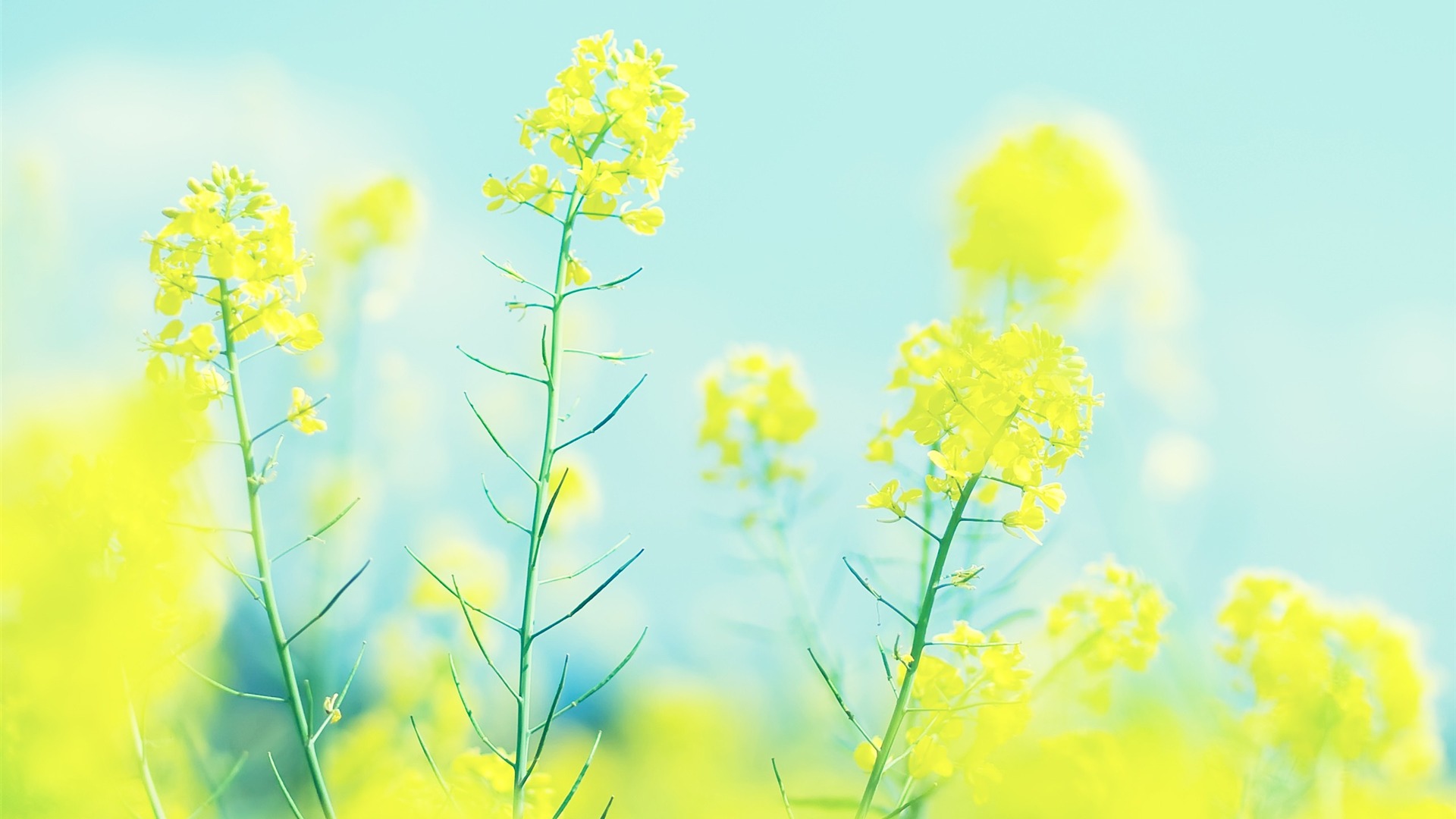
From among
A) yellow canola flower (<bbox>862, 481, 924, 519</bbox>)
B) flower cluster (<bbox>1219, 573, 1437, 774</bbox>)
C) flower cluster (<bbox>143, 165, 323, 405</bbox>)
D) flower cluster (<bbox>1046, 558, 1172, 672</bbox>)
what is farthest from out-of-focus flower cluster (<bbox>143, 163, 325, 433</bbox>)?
flower cluster (<bbox>1219, 573, 1437, 774</bbox>)

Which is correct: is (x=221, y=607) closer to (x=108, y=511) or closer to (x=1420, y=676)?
(x=108, y=511)

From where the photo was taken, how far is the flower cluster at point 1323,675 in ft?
9.32

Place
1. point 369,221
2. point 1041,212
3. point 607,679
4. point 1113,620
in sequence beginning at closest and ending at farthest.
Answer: point 607,679, point 1113,620, point 1041,212, point 369,221

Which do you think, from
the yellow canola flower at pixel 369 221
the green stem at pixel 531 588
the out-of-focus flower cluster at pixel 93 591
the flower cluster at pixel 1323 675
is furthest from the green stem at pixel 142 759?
the yellow canola flower at pixel 369 221

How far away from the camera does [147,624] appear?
127 cm

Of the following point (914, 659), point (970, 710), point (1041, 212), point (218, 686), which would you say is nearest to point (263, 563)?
point (218, 686)

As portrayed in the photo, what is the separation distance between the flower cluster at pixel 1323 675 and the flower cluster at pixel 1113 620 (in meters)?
0.64

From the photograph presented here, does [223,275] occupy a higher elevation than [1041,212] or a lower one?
lower

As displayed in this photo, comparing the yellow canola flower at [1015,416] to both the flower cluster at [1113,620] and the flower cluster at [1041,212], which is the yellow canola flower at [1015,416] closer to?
the flower cluster at [1113,620]

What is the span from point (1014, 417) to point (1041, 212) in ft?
5.18

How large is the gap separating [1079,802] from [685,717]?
269 inches

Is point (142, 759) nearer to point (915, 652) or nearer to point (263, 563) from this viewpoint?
point (263, 563)

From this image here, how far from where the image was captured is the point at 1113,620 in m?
2.47

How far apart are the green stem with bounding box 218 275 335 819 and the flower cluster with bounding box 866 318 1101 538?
37.2 inches
